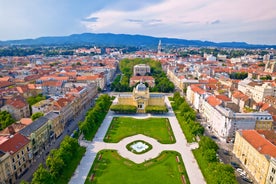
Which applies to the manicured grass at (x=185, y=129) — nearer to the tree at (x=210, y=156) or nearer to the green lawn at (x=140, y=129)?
the green lawn at (x=140, y=129)

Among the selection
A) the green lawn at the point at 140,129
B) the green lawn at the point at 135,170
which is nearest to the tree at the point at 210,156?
the green lawn at the point at 135,170

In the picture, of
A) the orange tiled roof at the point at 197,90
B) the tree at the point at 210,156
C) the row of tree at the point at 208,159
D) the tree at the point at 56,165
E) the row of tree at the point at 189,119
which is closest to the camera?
the row of tree at the point at 208,159

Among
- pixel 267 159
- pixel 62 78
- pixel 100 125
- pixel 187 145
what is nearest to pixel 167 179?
pixel 187 145

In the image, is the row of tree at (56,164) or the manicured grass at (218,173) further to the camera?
the manicured grass at (218,173)

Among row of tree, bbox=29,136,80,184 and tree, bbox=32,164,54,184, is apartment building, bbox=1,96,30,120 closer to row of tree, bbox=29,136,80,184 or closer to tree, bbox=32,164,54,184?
row of tree, bbox=29,136,80,184

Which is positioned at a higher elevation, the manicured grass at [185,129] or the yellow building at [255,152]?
the yellow building at [255,152]

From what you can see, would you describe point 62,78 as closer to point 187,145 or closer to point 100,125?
point 100,125

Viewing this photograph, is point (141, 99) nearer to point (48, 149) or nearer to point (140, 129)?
point (140, 129)
